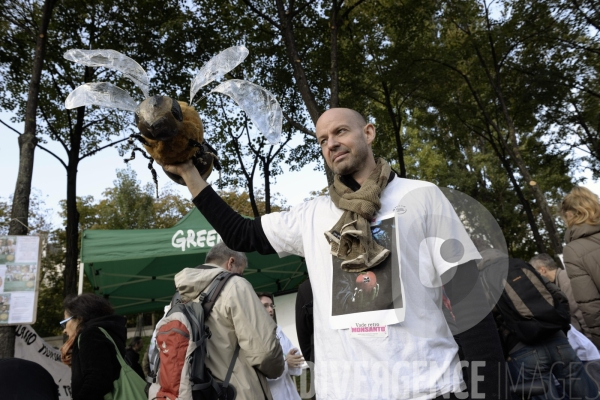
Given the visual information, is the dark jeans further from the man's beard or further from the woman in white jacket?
the man's beard

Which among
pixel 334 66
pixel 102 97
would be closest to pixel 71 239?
pixel 334 66

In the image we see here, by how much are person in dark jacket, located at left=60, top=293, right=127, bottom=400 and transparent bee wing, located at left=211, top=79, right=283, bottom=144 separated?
238 cm

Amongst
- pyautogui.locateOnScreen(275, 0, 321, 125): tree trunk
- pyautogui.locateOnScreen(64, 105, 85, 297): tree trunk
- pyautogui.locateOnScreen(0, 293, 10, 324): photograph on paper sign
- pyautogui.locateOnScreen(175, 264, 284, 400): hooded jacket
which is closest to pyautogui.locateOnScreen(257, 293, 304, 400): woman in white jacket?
pyautogui.locateOnScreen(175, 264, 284, 400): hooded jacket

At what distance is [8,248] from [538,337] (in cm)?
623

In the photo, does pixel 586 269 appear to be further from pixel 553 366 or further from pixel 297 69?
pixel 297 69

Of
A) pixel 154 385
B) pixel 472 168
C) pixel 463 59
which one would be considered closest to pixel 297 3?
pixel 463 59

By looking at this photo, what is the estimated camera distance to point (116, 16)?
Result: 42.6ft

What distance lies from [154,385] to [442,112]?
15.2m

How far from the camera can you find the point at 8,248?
6738 millimetres

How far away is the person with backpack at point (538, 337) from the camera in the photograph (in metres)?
3.94

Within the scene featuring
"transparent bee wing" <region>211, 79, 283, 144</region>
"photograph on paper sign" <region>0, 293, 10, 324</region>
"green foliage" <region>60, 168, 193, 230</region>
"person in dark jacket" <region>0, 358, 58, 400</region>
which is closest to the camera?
"transparent bee wing" <region>211, 79, 283, 144</region>

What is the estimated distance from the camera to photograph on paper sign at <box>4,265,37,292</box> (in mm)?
6621

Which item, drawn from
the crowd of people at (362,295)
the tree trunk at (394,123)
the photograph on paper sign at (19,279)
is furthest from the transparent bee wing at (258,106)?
the tree trunk at (394,123)

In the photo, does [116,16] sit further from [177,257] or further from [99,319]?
[99,319]
